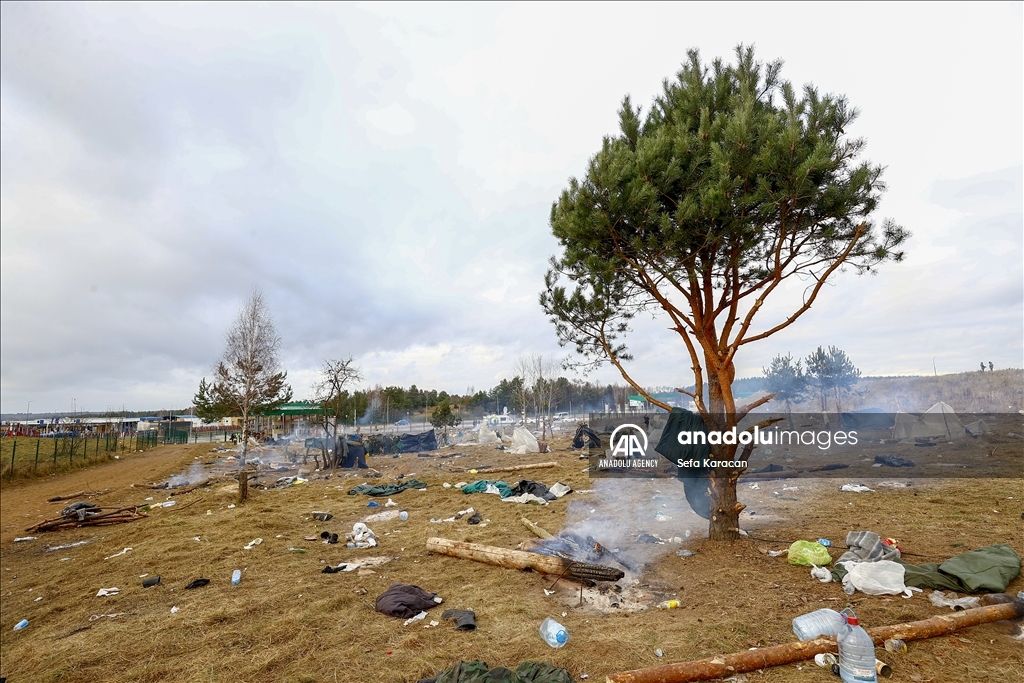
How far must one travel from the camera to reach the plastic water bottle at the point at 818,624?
3949 mm

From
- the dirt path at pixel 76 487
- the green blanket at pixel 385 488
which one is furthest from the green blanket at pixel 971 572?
the dirt path at pixel 76 487

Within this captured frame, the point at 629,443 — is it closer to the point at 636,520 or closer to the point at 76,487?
the point at 636,520

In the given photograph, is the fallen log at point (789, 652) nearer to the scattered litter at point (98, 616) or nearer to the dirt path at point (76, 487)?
the scattered litter at point (98, 616)

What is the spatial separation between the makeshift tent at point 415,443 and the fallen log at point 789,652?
65.0 ft

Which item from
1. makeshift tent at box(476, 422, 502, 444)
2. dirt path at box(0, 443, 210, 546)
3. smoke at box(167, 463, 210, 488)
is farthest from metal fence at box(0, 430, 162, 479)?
makeshift tent at box(476, 422, 502, 444)

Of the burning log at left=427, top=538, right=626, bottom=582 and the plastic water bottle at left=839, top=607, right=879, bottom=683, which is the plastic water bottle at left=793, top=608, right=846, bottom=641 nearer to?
the plastic water bottle at left=839, top=607, right=879, bottom=683

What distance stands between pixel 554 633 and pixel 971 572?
13.9 feet

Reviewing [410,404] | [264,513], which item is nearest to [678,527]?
[264,513]

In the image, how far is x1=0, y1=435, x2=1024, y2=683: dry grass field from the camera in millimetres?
3982

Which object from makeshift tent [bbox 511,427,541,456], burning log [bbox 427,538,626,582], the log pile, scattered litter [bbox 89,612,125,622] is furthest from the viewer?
makeshift tent [bbox 511,427,541,456]

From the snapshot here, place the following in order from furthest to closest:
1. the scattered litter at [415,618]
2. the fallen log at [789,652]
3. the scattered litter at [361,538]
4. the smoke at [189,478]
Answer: the smoke at [189,478] < the scattered litter at [361,538] < the scattered litter at [415,618] < the fallen log at [789,652]

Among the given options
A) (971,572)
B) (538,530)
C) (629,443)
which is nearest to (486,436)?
(629,443)

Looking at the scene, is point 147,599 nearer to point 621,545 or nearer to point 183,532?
point 183,532

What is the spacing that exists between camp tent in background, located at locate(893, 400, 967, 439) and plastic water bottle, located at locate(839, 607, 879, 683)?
16042mm
